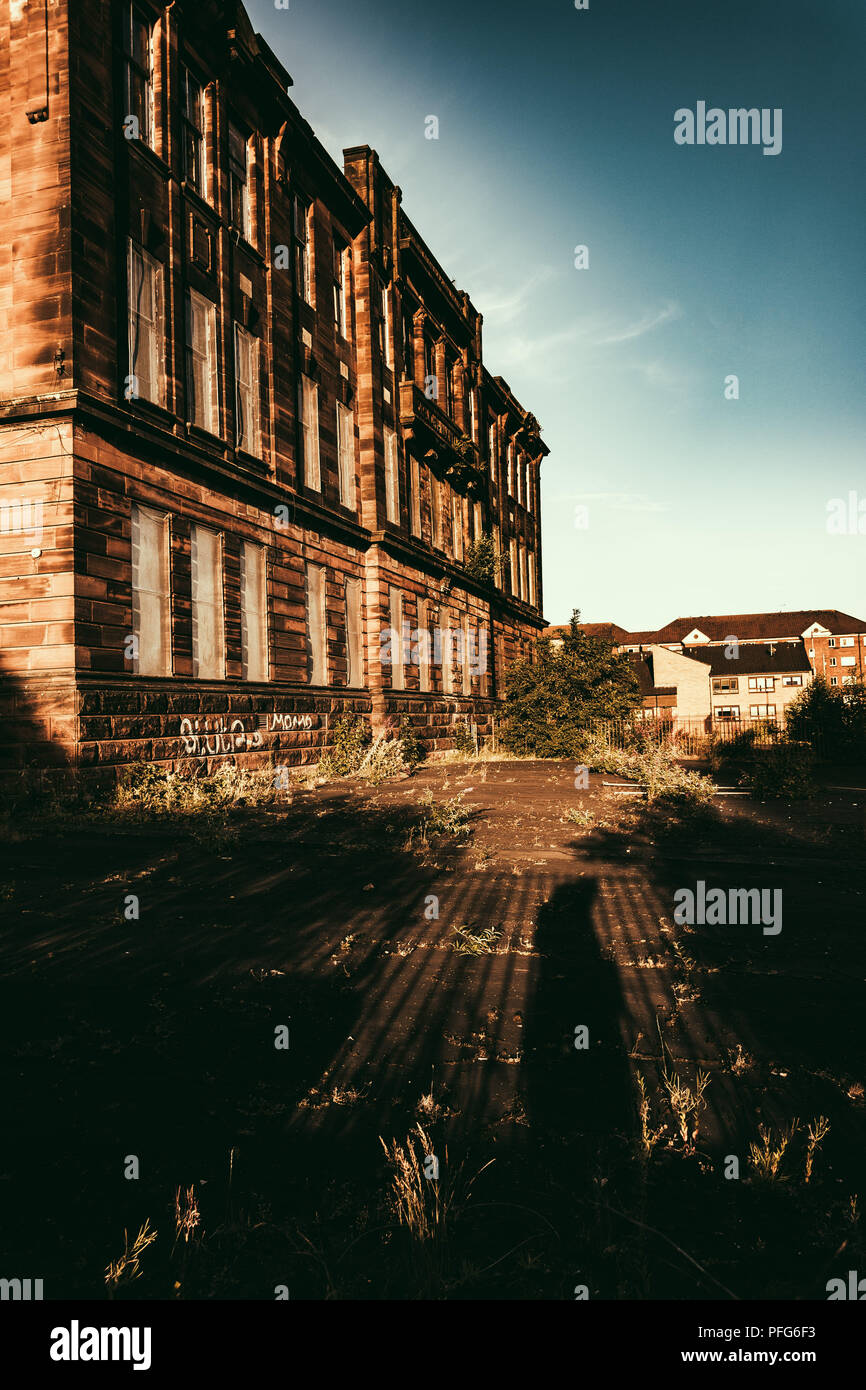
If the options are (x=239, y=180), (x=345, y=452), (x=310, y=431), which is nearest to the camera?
(x=239, y=180)

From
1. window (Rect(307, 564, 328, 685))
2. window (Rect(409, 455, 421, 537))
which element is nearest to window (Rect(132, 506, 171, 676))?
window (Rect(307, 564, 328, 685))

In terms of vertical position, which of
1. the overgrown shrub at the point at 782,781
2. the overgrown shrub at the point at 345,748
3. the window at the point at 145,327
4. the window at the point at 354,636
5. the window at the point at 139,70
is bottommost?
the overgrown shrub at the point at 782,781

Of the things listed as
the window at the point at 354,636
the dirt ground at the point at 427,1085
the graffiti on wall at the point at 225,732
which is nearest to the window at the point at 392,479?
the window at the point at 354,636

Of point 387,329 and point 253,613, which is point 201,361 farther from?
point 387,329

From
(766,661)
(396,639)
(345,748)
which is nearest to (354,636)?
(396,639)

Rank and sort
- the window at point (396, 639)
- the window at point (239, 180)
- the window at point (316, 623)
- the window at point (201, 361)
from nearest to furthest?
the window at point (201, 361), the window at point (239, 180), the window at point (316, 623), the window at point (396, 639)

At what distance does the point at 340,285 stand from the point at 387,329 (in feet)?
7.78

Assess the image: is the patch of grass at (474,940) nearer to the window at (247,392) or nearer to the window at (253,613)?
the window at (253,613)

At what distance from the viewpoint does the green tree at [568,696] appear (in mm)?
25891

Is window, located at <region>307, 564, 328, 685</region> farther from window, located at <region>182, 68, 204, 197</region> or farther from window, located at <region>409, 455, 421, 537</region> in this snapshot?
window, located at <region>182, 68, 204, 197</region>

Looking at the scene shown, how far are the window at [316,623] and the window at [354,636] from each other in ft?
4.01

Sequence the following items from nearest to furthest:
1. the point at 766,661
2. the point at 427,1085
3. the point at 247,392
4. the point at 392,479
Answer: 1. the point at 427,1085
2. the point at 247,392
3. the point at 392,479
4. the point at 766,661

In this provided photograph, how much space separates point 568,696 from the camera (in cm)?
2650
